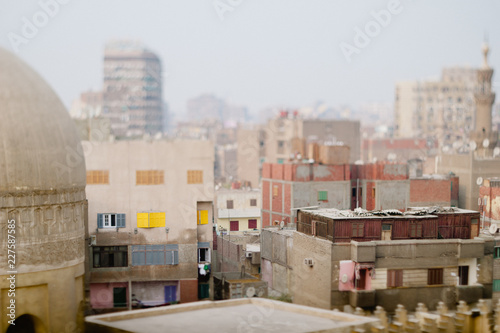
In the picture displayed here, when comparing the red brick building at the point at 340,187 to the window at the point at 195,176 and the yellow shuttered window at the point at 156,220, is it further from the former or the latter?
the yellow shuttered window at the point at 156,220

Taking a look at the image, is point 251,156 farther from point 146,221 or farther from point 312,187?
point 146,221

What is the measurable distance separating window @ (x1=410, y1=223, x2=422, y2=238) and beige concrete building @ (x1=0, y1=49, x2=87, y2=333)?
12.7 meters

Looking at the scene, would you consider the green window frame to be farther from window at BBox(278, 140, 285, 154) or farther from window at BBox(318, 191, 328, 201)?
window at BBox(278, 140, 285, 154)

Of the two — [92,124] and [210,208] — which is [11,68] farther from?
[92,124]

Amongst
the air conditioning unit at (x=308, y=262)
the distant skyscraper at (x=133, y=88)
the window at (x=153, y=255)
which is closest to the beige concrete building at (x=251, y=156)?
the window at (x=153, y=255)

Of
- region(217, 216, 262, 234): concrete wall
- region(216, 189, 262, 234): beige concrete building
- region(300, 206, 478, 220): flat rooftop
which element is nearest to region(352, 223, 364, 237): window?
region(300, 206, 478, 220): flat rooftop

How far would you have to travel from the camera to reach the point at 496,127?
105m

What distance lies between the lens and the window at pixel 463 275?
28.2 m

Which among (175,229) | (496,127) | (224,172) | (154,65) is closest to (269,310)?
(175,229)

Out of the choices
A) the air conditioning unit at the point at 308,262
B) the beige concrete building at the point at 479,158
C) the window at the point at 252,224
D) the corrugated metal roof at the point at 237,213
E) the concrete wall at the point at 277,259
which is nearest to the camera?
the air conditioning unit at the point at 308,262

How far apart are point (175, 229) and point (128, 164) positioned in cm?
343

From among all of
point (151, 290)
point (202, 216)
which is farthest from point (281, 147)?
point (151, 290)

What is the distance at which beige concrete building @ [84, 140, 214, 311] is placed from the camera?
103 ft

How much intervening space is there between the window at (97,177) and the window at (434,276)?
45.3 feet
